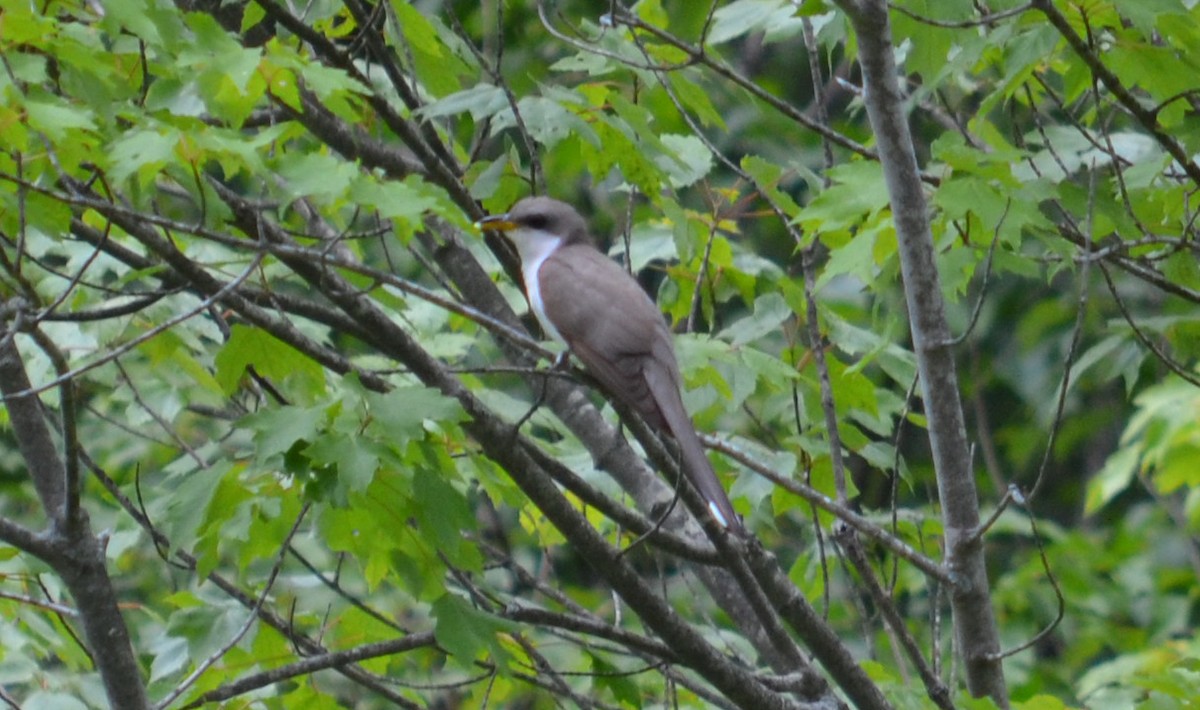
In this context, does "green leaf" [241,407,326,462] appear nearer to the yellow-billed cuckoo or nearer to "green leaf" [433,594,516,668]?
"green leaf" [433,594,516,668]

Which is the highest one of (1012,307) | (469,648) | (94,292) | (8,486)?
(1012,307)

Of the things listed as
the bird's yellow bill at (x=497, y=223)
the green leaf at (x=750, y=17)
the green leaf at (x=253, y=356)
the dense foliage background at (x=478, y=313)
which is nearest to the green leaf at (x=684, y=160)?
the dense foliage background at (x=478, y=313)

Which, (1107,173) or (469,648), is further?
(1107,173)

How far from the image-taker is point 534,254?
4.84m

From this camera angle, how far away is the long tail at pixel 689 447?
3711mm

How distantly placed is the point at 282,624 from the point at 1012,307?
22.8 ft

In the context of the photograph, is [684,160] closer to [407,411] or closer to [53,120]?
[407,411]

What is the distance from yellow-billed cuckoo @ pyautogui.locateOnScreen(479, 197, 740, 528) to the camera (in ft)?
12.7

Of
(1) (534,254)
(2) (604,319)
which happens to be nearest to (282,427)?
(2) (604,319)

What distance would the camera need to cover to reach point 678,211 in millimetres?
4141

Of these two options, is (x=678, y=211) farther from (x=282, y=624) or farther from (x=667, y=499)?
(x=282, y=624)

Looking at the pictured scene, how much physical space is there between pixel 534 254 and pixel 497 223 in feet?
1.76

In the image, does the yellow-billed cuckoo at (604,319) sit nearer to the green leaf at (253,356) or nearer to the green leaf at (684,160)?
the green leaf at (684,160)

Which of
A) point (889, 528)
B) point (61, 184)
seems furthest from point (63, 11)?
point (889, 528)
